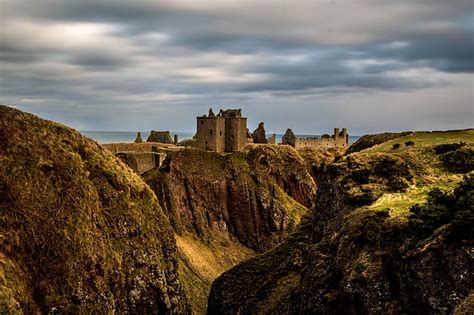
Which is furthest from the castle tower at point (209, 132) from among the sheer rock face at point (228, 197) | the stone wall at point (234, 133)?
the sheer rock face at point (228, 197)

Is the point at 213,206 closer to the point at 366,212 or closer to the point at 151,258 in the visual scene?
the point at 151,258

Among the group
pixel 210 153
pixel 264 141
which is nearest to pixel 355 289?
pixel 210 153

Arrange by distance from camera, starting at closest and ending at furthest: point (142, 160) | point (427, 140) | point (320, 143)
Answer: point (427, 140) → point (142, 160) → point (320, 143)

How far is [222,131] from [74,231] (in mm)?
78578

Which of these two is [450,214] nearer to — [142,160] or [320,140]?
[142,160]

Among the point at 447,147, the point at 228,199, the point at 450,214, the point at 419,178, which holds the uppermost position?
the point at 447,147

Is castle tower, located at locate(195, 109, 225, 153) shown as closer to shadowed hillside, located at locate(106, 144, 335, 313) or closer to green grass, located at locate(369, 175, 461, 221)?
shadowed hillside, located at locate(106, 144, 335, 313)

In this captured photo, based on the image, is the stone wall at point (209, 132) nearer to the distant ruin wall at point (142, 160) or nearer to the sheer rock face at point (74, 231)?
the distant ruin wall at point (142, 160)

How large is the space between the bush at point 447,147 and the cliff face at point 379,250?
0.74 metres

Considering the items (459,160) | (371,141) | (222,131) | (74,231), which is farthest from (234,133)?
(74,231)

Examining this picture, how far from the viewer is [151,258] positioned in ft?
182

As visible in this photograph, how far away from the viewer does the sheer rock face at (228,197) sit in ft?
333

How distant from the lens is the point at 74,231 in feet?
165

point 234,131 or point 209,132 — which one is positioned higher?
point 234,131
